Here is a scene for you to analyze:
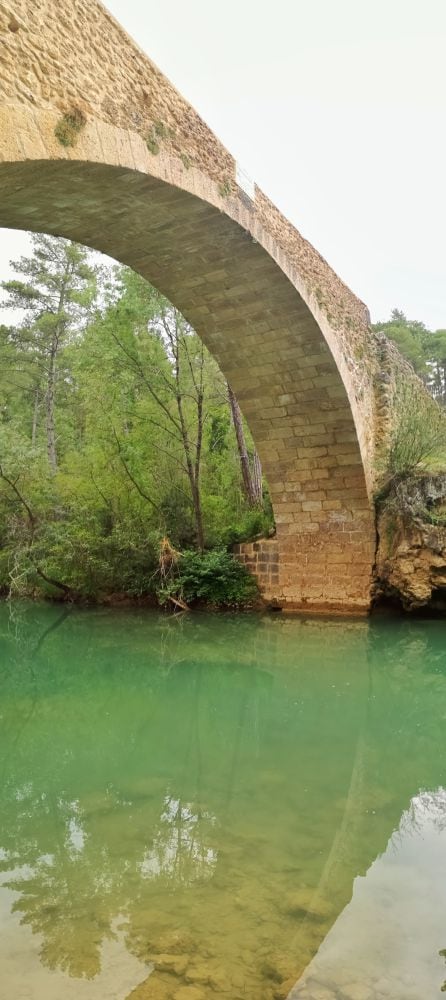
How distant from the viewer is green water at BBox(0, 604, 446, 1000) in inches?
91.4

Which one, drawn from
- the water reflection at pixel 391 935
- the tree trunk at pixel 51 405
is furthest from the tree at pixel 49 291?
the water reflection at pixel 391 935

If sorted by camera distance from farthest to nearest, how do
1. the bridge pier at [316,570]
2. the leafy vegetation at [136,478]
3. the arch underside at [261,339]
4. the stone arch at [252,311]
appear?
1. the leafy vegetation at [136,478]
2. the bridge pier at [316,570]
3. the arch underside at [261,339]
4. the stone arch at [252,311]

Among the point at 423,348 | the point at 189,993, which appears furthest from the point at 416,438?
the point at 423,348

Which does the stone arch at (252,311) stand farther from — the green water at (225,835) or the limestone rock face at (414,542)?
the green water at (225,835)

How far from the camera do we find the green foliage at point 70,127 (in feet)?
14.7

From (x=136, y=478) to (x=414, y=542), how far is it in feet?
17.0

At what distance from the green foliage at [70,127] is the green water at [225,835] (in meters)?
3.88

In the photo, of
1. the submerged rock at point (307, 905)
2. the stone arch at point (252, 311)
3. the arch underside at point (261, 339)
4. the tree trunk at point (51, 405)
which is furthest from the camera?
the tree trunk at point (51, 405)

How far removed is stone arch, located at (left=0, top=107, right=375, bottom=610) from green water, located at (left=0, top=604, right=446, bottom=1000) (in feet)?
11.8

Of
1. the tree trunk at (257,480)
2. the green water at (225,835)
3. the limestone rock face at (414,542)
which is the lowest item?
the green water at (225,835)

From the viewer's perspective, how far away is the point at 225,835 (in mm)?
3354

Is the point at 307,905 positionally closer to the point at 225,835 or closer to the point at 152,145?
the point at 225,835

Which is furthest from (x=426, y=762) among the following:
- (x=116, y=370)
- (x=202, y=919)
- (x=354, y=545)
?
(x=116, y=370)

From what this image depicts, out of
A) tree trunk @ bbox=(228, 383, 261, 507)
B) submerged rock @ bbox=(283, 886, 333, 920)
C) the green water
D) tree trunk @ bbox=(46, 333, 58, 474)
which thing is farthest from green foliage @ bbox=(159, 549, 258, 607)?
submerged rock @ bbox=(283, 886, 333, 920)
